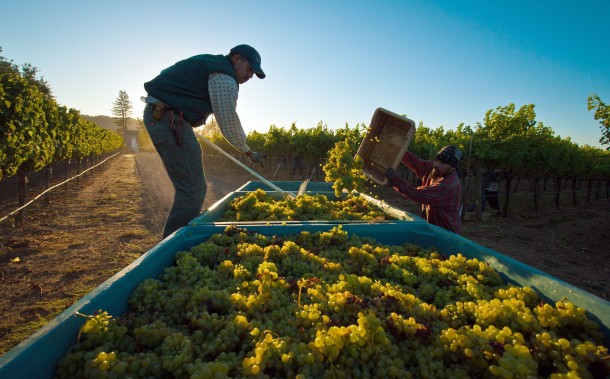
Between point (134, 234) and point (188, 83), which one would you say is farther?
point (134, 234)

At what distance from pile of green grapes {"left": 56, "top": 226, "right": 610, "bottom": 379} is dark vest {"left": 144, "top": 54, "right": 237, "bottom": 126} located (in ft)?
5.94

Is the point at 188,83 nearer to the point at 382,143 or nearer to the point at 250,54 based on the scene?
the point at 250,54

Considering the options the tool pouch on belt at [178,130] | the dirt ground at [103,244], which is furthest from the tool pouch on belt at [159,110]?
the dirt ground at [103,244]

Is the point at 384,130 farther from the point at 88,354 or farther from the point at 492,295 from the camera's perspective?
the point at 88,354

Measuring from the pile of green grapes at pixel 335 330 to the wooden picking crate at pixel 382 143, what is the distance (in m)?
2.30

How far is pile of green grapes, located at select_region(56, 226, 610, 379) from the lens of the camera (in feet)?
3.77

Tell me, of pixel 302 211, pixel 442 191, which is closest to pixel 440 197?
pixel 442 191

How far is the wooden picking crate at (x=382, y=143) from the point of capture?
4.11m

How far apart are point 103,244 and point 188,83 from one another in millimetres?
4975

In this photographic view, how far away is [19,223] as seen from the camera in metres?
7.67

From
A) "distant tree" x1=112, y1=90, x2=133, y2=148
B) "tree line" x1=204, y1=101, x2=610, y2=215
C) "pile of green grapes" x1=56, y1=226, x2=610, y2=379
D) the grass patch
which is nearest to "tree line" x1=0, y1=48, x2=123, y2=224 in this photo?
the grass patch

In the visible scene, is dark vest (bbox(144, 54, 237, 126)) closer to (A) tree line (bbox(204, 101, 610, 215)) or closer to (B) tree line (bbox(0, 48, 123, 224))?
(A) tree line (bbox(204, 101, 610, 215))

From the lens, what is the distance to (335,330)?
1.25 meters

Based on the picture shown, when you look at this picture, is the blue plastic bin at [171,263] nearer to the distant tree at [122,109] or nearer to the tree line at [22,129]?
the tree line at [22,129]
